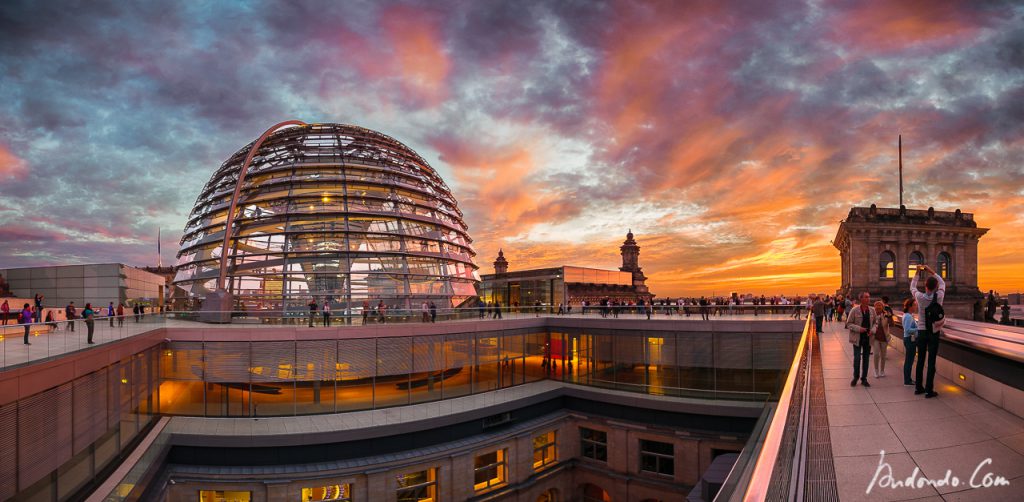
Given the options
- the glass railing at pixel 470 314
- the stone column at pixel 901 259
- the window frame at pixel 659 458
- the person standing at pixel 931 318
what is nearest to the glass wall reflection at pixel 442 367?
the glass railing at pixel 470 314

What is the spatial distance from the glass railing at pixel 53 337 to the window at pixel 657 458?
25.3m

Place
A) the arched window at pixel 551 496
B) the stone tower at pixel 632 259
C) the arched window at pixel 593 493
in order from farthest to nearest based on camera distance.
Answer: the stone tower at pixel 632 259, the arched window at pixel 593 493, the arched window at pixel 551 496

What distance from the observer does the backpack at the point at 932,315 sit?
8.87 meters

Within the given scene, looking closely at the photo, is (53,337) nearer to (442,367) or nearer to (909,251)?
(442,367)

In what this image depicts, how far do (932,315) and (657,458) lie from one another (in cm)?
2225

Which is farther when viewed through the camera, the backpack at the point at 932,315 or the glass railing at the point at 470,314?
the glass railing at the point at 470,314

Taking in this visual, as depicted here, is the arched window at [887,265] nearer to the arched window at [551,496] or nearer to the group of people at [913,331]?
the arched window at [551,496]

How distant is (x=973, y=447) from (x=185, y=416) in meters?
28.5

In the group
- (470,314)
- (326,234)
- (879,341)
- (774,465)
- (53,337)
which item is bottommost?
(470,314)

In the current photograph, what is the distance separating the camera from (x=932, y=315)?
902 cm

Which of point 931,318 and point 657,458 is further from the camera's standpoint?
point 657,458

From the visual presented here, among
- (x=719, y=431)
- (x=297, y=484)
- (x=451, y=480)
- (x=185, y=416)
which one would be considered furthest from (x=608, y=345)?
(x=185, y=416)

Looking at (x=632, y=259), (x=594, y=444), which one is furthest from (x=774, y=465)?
(x=632, y=259)

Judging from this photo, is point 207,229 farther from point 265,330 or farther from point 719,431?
point 719,431
